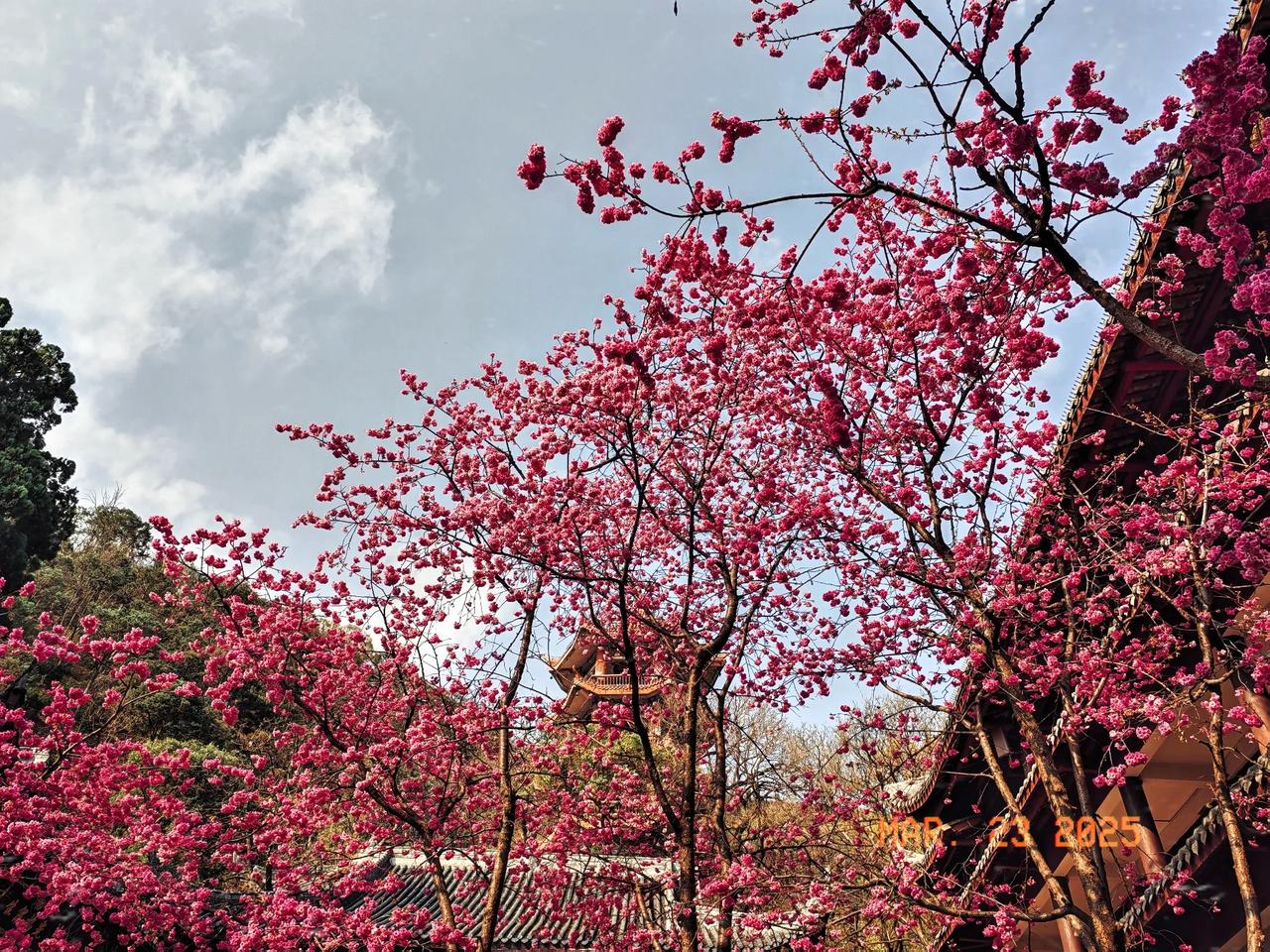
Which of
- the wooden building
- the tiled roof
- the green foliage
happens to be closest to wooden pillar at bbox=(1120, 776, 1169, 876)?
the wooden building

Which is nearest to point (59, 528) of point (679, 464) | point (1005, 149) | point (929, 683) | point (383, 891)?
point (383, 891)

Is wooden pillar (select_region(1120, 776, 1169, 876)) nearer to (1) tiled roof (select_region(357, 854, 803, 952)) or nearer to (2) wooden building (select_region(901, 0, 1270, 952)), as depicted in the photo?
(2) wooden building (select_region(901, 0, 1270, 952))

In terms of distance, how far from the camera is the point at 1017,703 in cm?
669

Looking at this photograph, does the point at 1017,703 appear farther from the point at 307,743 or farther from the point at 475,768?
the point at 307,743

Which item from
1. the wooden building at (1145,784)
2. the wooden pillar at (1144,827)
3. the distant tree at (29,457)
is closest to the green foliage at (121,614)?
the distant tree at (29,457)

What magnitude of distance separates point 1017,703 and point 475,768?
25.5 ft
